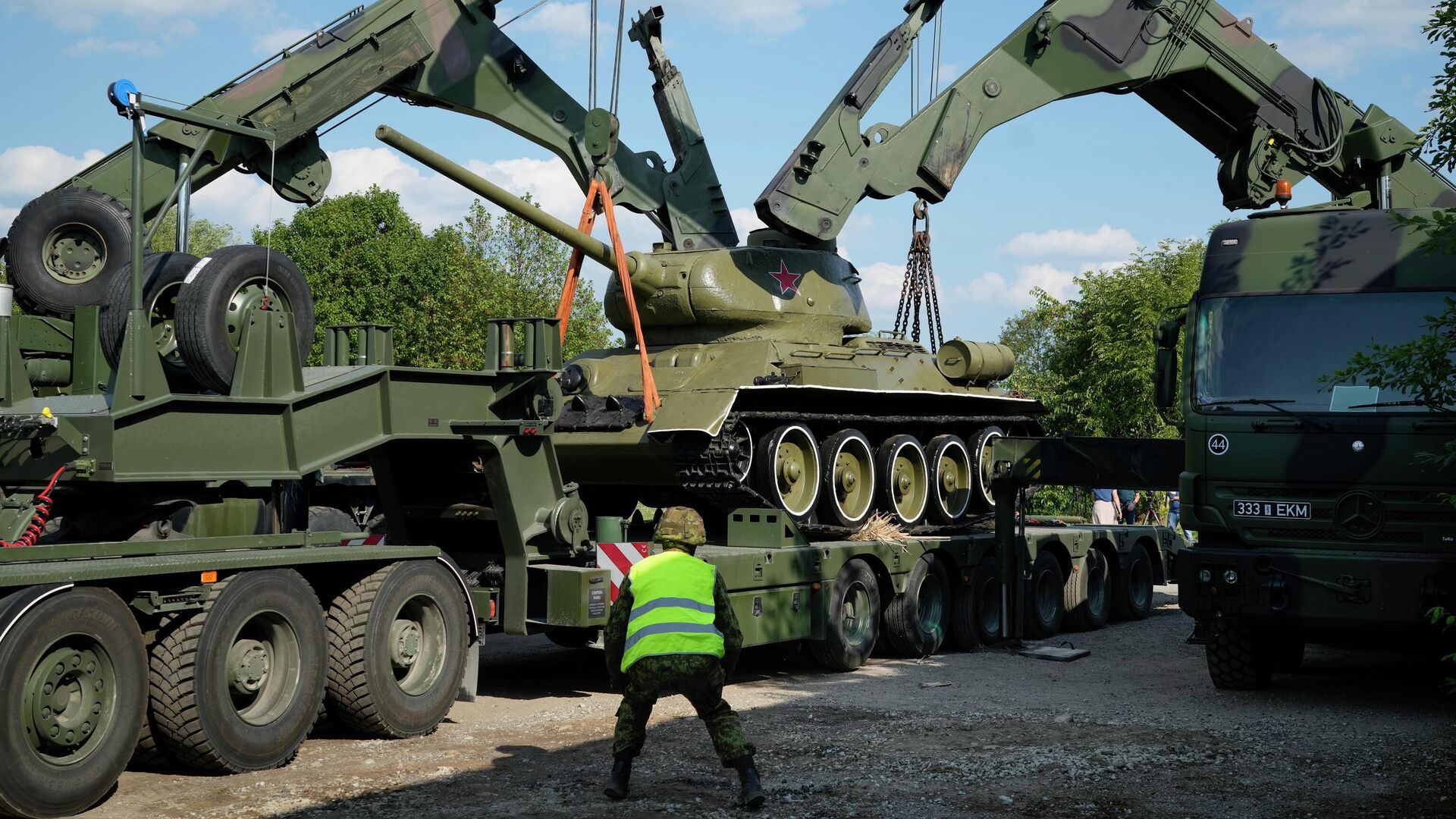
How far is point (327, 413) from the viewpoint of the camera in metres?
9.55

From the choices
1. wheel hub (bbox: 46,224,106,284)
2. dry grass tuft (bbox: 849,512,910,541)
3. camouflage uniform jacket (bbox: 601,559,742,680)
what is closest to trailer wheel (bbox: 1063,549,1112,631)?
dry grass tuft (bbox: 849,512,910,541)

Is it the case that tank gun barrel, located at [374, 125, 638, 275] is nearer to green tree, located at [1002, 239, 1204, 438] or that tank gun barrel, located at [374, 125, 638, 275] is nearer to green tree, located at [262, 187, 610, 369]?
green tree, located at [1002, 239, 1204, 438]

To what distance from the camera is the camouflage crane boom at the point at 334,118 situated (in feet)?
35.1

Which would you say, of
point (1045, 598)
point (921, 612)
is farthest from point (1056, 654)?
point (1045, 598)

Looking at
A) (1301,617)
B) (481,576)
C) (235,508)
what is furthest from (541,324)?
(1301,617)

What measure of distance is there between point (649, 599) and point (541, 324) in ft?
12.7

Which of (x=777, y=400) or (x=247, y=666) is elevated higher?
(x=777, y=400)

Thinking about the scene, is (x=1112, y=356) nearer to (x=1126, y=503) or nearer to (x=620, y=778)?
(x=1126, y=503)

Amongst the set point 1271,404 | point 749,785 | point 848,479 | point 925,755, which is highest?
point 1271,404

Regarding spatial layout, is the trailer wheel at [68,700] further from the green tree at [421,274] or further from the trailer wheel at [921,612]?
the green tree at [421,274]

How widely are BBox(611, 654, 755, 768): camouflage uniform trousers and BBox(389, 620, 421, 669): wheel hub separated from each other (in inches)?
98.5

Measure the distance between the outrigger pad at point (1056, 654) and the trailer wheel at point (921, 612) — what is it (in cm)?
86

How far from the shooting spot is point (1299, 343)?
10.8 m

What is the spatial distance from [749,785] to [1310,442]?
5.21 m
